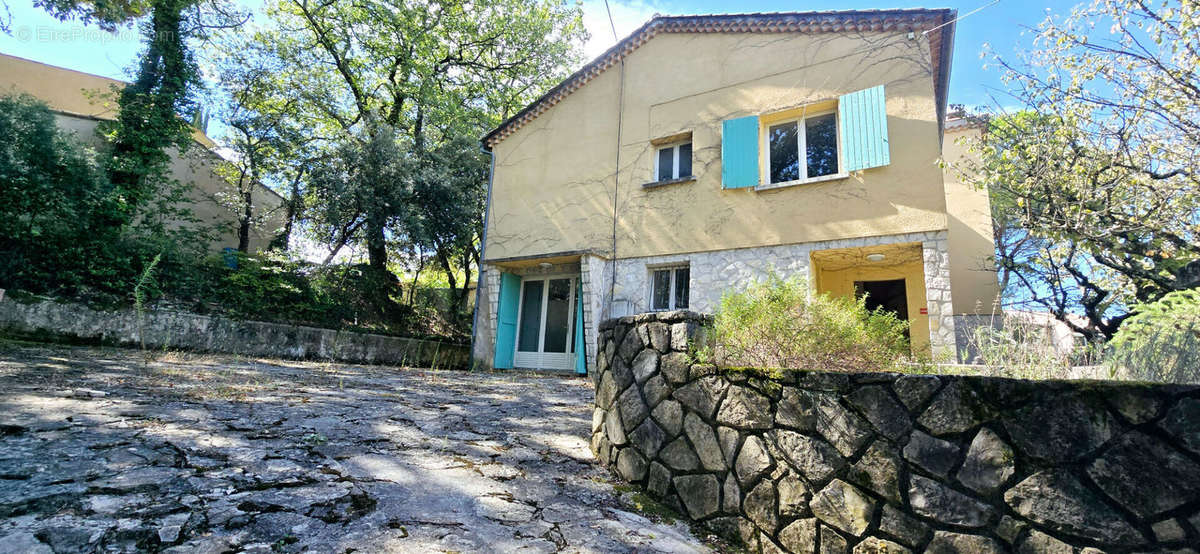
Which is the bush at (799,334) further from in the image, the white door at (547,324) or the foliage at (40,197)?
the foliage at (40,197)

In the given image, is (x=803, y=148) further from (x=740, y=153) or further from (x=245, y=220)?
(x=245, y=220)

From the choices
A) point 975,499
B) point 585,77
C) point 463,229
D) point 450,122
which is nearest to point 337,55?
point 450,122

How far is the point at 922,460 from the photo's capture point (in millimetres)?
1837

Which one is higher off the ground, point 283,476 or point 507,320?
point 507,320

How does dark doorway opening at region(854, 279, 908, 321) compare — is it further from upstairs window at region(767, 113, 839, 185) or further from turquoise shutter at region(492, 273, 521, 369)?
turquoise shutter at region(492, 273, 521, 369)

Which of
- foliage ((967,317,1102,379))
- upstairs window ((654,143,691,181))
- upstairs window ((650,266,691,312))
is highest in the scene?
upstairs window ((654,143,691,181))

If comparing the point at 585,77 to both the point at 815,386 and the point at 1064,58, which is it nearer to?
the point at 1064,58

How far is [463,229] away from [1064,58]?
10.5 meters

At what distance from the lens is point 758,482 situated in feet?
7.26

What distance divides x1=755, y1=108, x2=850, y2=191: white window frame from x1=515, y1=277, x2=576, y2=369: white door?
4.09 m

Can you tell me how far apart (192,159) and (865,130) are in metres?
15.0

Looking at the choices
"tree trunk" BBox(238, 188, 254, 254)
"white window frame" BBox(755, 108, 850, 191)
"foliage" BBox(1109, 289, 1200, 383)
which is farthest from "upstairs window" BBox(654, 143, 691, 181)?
"tree trunk" BBox(238, 188, 254, 254)

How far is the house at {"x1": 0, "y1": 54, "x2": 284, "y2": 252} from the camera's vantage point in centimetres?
1144

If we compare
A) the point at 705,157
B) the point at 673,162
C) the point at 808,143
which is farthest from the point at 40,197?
the point at 808,143
